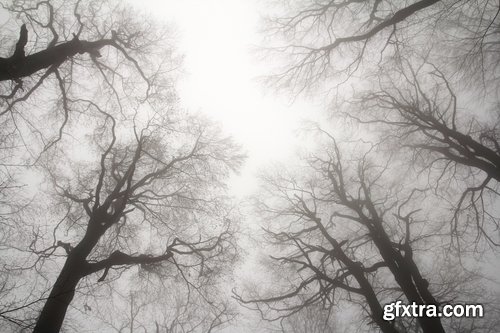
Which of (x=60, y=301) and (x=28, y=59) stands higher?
(x=28, y=59)

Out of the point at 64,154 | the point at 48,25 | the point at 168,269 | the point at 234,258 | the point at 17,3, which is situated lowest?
the point at 168,269

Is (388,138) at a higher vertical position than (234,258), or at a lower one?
higher

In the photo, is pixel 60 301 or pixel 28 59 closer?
pixel 28 59

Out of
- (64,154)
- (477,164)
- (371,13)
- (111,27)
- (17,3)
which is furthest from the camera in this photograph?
(64,154)

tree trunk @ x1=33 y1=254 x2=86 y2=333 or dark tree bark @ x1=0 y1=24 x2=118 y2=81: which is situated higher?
dark tree bark @ x1=0 y1=24 x2=118 y2=81

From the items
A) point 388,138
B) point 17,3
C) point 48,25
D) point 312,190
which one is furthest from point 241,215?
point 17,3

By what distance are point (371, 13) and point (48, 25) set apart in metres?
7.90

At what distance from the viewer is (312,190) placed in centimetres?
1112

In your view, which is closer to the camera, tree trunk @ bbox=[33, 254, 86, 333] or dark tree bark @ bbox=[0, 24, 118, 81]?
dark tree bark @ bbox=[0, 24, 118, 81]

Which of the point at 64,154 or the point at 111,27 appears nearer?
the point at 111,27

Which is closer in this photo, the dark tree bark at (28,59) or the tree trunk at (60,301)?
the dark tree bark at (28,59)

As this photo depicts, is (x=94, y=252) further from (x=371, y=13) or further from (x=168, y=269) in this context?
(x=371, y=13)

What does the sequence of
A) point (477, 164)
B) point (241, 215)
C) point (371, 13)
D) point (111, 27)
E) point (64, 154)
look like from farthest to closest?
point (241, 215)
point (64, 154)
point (111, 27)
point (477, 164)
point (371, 13)

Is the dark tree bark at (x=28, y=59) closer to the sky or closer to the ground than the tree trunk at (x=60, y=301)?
closer to the sky
